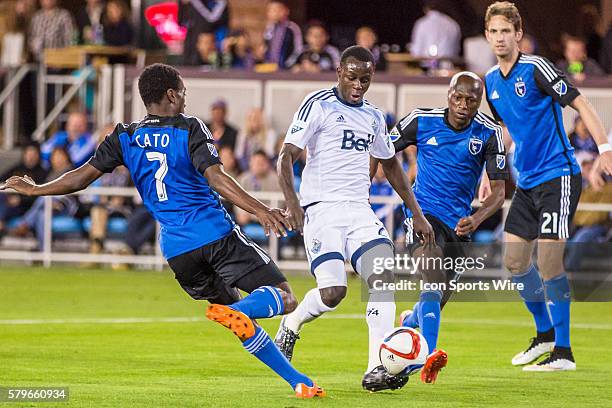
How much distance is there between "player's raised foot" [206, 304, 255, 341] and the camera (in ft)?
28.0

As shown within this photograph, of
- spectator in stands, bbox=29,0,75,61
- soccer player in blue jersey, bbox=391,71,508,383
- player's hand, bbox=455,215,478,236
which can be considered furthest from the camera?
spectator in stands, bbox=29,0,75,61

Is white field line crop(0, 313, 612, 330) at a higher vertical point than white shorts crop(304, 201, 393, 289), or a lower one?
lower

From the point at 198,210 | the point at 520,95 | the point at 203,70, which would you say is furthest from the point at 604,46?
the point at 198,210

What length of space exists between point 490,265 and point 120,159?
396 inches

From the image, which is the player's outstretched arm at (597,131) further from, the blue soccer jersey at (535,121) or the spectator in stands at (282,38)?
the spectator in stands at (282,38)

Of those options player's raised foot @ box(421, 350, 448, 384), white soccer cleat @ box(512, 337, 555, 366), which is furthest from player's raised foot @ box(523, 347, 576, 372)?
player's raised foot @ box(421, 350, 448, 384)

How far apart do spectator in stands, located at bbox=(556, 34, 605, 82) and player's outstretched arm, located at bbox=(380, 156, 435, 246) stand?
1089 centimetres

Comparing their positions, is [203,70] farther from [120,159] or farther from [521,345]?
[120,159]

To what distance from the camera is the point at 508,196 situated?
66.1 feet

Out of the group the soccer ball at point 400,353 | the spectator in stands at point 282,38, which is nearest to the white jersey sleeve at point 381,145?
the soccer ball at point 400,353

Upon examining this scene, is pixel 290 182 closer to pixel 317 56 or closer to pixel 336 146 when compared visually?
pixel 336 146

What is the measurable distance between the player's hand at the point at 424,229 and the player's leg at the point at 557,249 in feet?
4.35

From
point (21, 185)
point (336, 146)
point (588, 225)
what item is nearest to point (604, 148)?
point (336, 146)

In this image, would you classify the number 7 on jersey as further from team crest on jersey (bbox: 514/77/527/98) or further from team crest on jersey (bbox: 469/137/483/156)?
team crest on jersey (bbox: 514/77/527/98)
